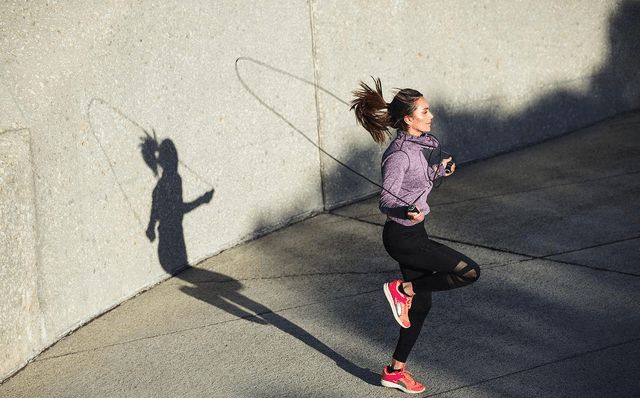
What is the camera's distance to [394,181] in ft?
16.1

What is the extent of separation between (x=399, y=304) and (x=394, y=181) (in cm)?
70

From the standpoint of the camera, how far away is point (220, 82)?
24.3 feet

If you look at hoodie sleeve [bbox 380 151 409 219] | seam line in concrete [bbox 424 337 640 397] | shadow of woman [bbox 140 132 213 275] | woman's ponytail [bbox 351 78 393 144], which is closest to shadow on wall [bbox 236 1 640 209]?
shadow of woman [bbox 140 132 213 275]

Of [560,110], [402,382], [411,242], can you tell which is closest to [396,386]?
[402,382]

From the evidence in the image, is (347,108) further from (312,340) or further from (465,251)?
(312,340)

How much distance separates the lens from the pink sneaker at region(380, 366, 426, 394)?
4988 millimetres

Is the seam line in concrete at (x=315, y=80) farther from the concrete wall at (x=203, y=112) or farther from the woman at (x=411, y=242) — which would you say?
the woman at (x=411, y=242)

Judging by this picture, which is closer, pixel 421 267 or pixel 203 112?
pixel 421 267

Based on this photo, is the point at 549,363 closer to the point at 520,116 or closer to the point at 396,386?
the point at 396,386

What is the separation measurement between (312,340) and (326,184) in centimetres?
286

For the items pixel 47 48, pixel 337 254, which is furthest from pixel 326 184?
pixel 47 48

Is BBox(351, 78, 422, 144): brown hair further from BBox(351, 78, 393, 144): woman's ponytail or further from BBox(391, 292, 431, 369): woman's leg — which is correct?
BBox(391, 292, 431, 369): woman's leg

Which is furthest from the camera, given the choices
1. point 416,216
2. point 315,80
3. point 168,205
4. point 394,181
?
point 315,80

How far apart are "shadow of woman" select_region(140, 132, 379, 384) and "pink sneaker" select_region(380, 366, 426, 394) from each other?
1395 millimetres
